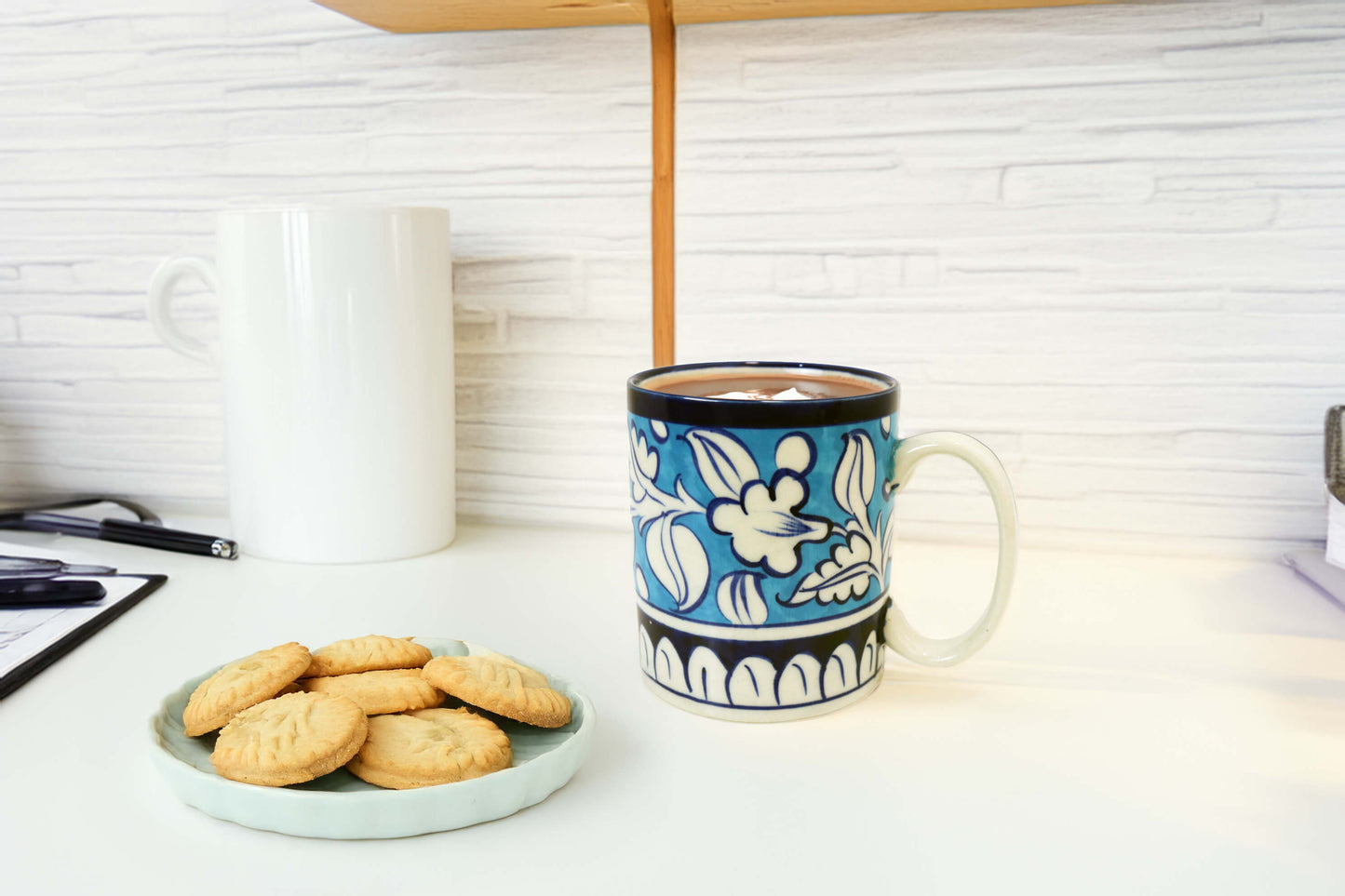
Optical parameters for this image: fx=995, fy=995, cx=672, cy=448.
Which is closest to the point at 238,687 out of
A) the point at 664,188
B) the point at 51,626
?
the point at 51,626

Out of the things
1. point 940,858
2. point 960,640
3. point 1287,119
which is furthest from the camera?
point 1287,119

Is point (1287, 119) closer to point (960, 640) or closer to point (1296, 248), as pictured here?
point (1296, 248)

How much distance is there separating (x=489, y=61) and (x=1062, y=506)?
53 centimetres

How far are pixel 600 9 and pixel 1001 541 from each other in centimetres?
45

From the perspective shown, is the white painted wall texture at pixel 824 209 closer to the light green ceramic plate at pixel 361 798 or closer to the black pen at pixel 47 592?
the black pen at pixel 47 592

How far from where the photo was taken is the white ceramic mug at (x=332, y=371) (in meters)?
0.64

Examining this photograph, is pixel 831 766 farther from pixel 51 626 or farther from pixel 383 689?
pixel 51 626

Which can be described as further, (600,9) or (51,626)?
(600,9)

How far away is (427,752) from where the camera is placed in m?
0.37

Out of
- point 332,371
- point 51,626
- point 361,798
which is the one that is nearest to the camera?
point 361,798

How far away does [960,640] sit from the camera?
48 centimetres

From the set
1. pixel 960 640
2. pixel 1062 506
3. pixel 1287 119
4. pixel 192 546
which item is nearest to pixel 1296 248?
pixel 1287 119

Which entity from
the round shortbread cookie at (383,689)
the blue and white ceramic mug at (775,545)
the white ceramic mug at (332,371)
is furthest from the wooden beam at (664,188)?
the round shortbread cookie at (383,689)

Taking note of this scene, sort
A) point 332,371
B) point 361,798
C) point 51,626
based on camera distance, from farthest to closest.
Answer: point 332,371 < point 51,626 < point 361,798
